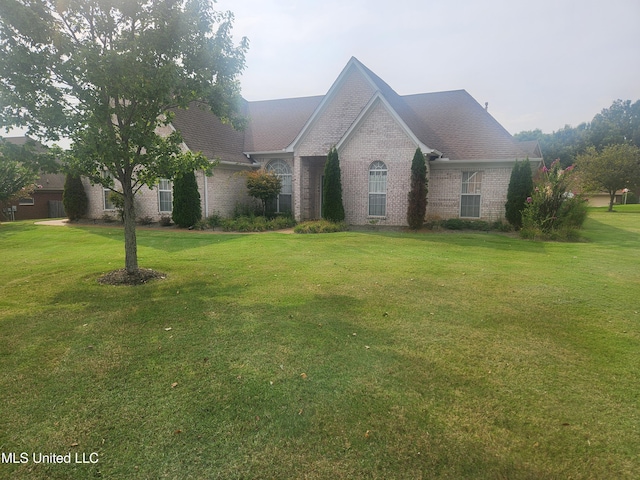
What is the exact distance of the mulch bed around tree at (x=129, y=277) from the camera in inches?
304

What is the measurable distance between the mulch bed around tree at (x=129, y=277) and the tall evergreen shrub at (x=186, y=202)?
30.1ft

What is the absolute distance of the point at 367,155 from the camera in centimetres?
1741

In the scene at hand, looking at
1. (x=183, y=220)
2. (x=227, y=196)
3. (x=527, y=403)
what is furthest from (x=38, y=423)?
(x=227, y=196)

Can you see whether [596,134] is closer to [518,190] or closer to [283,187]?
[518,190]

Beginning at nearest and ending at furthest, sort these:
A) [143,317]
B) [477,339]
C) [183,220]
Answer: [477,339] < [143,317] < [183,220]

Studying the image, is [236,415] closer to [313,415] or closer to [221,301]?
[313,415]

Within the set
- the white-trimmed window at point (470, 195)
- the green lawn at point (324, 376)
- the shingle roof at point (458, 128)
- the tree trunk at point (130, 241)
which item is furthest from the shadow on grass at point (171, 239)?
the white-trimmed window at point (470, 195)

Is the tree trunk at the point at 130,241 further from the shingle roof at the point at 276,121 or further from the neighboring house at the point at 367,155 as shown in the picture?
the shingle roof at the point at 276,121

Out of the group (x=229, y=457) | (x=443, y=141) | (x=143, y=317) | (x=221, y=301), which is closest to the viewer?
(x=229, y=457)

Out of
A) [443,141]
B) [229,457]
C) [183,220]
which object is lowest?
[229,457]

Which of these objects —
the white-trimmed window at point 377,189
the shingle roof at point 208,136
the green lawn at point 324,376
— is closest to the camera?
the green lawn at point 324,376

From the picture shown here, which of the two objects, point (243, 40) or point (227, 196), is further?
point (227, 196)

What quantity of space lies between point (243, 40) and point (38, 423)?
23.6 ft

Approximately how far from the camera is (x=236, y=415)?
11.2 feet
